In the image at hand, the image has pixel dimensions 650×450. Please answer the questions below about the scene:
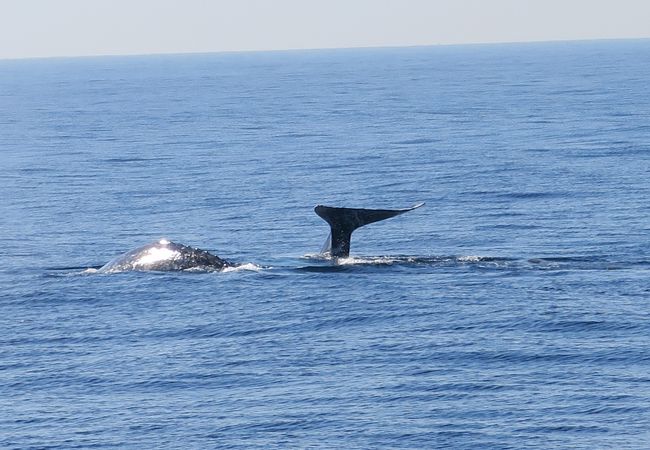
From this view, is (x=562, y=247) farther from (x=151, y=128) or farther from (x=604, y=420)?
(x=151, y=128)

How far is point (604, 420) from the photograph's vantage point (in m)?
16.6

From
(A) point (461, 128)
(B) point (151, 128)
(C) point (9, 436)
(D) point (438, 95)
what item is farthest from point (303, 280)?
(D) point (438, 95)

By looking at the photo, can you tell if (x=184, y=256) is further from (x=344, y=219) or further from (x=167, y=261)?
(x=344, y=219)

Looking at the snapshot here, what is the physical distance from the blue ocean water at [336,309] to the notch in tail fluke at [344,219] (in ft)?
1.81

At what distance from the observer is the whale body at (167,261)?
25484mm

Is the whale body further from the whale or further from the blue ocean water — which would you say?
the blue ocean water

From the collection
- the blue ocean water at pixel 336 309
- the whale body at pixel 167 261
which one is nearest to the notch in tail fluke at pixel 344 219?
the blue ocean water at pixel 336 309

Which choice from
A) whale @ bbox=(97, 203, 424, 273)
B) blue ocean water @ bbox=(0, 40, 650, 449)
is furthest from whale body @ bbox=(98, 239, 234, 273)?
blue ocean water @ bbox=(0, 40, 650, 449)

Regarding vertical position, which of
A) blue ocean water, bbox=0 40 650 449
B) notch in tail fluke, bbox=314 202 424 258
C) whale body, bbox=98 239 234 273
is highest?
notch in tail fluke, bbox=314 202 424 258

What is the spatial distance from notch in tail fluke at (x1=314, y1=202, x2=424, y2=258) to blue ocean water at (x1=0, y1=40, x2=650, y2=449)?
551 millimetres

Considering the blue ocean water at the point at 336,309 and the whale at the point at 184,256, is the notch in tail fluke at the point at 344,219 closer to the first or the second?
the whale at the point at 184,256

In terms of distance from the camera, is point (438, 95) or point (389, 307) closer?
point (389, 307)

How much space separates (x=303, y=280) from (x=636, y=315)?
597 centimetres

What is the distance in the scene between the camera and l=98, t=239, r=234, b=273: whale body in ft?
83.6
